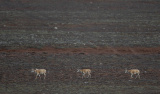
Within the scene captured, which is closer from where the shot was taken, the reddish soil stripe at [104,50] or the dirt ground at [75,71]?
the dirt ground at [75,71]

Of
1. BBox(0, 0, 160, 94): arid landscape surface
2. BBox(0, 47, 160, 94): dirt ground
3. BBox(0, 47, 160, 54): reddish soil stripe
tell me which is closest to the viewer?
BBox(0, 47, 160, 94): dirt ground

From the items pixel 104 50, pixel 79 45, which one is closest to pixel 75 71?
pixel 104 50

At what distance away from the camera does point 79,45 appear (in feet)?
88.2

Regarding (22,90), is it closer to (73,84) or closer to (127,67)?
(73,84)

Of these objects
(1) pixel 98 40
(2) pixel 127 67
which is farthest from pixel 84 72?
(1) pixel 98 40

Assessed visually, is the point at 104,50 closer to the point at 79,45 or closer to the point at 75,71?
the point at 79,45

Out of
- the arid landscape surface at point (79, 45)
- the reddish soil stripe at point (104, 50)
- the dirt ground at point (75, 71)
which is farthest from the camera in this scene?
the reddish soil stripe at point (104, 50)

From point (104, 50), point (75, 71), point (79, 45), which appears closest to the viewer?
point (75, 71)

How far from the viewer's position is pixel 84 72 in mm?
18453

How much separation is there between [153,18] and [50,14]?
11322 millimetres

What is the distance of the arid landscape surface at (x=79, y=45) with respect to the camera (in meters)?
17.1

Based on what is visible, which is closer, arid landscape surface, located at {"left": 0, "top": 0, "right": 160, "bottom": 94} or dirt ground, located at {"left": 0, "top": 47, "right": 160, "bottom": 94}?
dirt ground, located at {"left": 0, "top": 47, "right": 160, "bottom": 94}

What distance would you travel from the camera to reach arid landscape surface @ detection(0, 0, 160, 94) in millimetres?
17094

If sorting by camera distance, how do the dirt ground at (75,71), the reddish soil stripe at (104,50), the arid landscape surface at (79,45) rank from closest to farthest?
the dirt ground at (75,71)
the arid landscape surface at (79,45)
the reddish soil stripe at (104,50)
